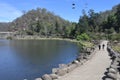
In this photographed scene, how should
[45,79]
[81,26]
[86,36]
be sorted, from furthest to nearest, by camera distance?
[81,26] → [86,36] → [45,79]

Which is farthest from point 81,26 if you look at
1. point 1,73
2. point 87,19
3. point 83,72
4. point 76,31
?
point 83,72

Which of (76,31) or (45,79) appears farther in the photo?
(76,31)

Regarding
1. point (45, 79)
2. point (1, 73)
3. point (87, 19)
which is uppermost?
point (87, 19)

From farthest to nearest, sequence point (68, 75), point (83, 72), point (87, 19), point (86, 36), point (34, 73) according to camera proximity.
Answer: point (87, 19)
point (86, 36)
point (34, 73)
point (83, 72)
point (68, 75)

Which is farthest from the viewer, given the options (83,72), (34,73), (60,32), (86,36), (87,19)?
(60,32)

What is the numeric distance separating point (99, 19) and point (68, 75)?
14865 centimetres

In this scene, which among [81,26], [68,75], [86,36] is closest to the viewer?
[68,75]

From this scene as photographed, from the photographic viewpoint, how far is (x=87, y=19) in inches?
6526

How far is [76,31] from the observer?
495 ft

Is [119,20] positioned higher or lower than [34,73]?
higher

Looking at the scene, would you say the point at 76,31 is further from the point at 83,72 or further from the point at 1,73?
the point at 83,72

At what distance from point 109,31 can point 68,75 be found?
115 meters

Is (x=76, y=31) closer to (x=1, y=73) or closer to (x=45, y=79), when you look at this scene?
(x=1, y=73)

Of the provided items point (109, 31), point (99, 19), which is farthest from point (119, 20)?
point (99, 19)
